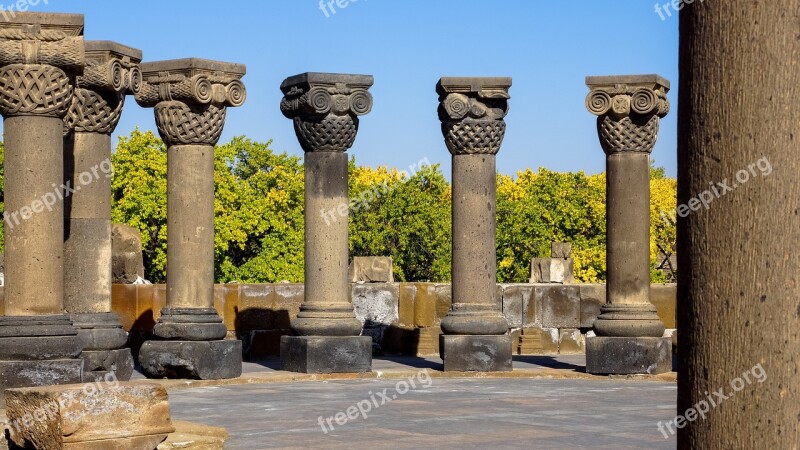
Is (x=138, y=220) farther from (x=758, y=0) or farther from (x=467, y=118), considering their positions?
(x=758, y=0)

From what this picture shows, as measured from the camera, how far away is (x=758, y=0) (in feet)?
10.6

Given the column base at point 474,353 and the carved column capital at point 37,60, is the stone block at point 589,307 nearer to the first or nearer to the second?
the column base at point 474,353

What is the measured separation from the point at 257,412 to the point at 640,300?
20.6 ft

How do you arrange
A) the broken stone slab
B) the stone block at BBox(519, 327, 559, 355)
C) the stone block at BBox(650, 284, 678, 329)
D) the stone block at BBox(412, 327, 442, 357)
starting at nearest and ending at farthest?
the broken stone slab, the stone block at BBox(412, 327, 442, 357), the stone block at BBox(519, 327, 559, 355), the stone block at BBox(650, 284, 678, 329)

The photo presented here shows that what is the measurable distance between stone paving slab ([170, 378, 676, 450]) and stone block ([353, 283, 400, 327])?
4.09 m

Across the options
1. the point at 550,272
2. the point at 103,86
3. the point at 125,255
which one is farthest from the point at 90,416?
the point at 550,272

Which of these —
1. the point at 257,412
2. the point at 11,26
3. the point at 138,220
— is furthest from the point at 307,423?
the point at 138,220

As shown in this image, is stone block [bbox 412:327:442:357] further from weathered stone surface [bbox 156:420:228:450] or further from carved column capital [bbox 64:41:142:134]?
weathered stone surface [bbox 156:420:228:450]

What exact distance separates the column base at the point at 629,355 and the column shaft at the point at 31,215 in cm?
732

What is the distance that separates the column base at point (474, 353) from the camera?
1591cm

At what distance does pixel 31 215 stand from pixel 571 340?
36.1ft

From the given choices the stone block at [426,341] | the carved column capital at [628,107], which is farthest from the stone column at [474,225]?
the stone block at [426,341]

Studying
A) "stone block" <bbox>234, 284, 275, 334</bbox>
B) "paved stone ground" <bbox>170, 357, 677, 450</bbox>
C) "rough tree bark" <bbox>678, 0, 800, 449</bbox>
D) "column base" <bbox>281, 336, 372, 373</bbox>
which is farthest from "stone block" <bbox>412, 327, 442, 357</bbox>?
"rough tree bark" <bbox>678, 0, 800, 449</bbox>

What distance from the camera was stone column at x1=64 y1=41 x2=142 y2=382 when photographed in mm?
13719
